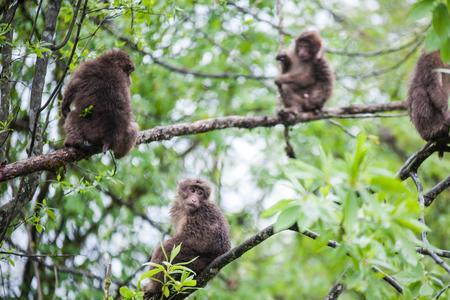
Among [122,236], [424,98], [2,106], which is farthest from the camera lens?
[122,236]

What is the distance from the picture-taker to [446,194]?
41.0 ft

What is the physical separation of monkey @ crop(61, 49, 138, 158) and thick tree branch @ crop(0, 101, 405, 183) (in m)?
0.21

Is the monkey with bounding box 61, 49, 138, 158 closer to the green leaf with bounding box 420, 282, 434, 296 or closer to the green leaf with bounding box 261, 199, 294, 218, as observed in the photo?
the green leaf with bounding box 261, 199, 294, 218

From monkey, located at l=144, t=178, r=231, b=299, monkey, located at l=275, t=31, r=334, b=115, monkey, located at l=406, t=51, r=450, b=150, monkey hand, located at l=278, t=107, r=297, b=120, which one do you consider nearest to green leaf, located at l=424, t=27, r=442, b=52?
monkey, located at l=144, t=178, r=231, b=299

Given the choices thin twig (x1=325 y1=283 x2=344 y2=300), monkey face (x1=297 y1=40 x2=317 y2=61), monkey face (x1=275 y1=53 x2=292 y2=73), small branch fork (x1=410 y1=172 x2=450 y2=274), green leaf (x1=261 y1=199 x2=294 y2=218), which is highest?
monkey face (x1=297 y1=40 x2=317 y2=61)

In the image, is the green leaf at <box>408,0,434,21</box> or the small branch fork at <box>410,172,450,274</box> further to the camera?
the small branch fork at <box>410,172,450,274</box>

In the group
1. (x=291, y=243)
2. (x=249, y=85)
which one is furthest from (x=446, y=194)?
(x=249, y=85)

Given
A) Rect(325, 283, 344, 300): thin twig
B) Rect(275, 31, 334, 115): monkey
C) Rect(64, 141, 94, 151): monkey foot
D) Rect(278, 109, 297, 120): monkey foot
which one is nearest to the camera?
Rect(325, 283, 344, 300): thin twig

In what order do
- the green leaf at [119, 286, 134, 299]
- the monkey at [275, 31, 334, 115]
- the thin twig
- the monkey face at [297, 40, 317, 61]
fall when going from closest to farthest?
1. the green leaf at [119, 286, 134, 299]
2. the thin twig
3. the monkey at [275, 31, 334, 115]
4. the monkey face at [297, 40, 317, 61]

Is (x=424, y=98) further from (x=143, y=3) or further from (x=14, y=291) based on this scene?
(x=14, y=291)

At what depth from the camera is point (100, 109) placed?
5832mm

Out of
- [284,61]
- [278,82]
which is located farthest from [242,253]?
[284,61]

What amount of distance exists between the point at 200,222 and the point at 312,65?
438cm

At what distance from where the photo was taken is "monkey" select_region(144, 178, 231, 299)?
5.88 metres
